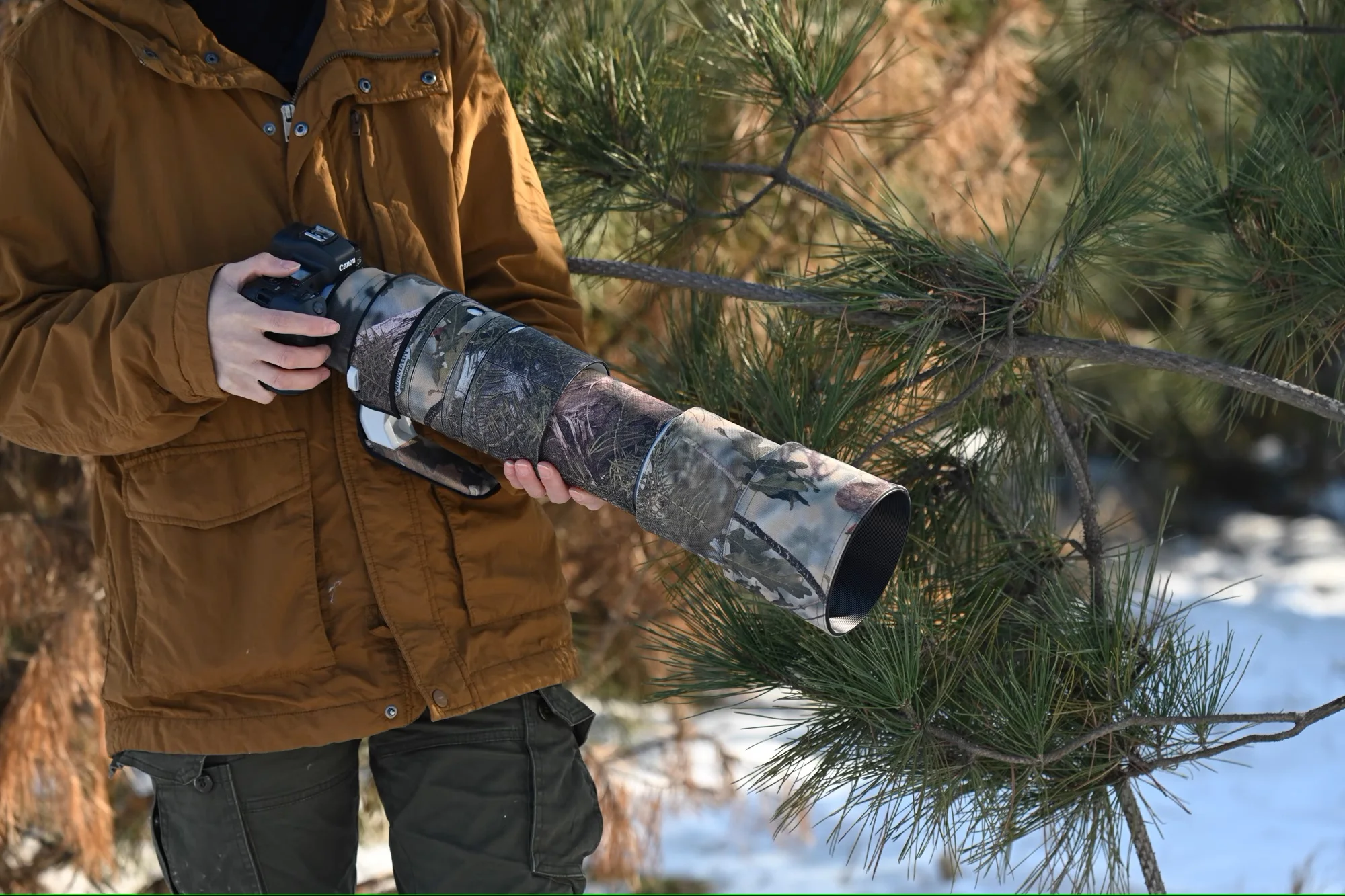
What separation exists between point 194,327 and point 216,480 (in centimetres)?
14

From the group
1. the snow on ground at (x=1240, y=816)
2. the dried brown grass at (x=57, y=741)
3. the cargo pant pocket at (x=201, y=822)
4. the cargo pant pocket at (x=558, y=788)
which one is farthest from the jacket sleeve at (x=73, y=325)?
the snow on ground at (x=1240, y=816)

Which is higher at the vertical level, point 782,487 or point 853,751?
point 782,487

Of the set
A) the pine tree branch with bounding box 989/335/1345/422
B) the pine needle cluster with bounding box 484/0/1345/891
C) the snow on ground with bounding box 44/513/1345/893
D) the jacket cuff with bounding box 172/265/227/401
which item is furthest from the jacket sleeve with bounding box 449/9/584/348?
the snow on ground with bounding box 44/513/1345/893

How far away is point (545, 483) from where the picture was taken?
2.68ft

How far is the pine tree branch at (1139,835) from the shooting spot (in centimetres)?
99

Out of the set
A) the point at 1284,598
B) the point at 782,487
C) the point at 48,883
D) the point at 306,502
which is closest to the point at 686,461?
the point at 782,487

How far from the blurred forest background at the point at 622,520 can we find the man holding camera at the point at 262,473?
18.9 inches

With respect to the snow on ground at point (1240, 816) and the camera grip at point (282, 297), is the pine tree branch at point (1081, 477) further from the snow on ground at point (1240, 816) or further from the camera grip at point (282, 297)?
the snow on ground at point (1240, 816)

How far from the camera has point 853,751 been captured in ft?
3.17

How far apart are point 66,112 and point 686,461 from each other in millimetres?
527

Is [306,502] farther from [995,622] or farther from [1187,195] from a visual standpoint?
[1187,195]

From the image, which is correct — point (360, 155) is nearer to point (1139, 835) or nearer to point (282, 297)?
point (282, 297)

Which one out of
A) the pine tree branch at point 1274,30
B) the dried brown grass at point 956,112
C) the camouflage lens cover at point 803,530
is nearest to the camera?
the camouflage lens cover at point 803,530

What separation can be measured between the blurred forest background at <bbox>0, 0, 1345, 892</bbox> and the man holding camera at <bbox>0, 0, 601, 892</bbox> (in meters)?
0.48
